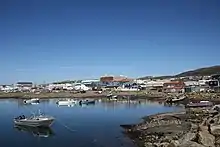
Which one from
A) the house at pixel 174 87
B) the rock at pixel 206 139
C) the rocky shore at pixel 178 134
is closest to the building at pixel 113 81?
the house at pixel 174 87

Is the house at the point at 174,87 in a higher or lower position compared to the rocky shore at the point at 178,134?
higher

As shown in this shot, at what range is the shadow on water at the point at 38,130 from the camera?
37588 mm

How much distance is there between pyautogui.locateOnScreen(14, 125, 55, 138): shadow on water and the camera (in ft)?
123

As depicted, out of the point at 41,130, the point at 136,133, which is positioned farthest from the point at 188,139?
the point at 41,130

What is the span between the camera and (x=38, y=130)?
A: 40.8m

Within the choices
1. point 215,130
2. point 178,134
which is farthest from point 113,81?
point 215,130

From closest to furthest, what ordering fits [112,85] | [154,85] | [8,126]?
[8,126] → [154,85] → [112,85]

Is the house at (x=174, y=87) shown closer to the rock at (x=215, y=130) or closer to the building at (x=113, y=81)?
the building at (x=113, y=81)

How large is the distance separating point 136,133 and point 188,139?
11759 mm

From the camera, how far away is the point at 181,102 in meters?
75.0

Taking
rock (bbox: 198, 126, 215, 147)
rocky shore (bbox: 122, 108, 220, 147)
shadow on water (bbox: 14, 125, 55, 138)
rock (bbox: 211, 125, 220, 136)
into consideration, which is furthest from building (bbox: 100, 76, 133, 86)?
rock (bbox: 198, 126, 215, 147)

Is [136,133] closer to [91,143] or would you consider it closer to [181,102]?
[91,143]

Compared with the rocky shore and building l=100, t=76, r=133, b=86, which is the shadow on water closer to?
the rocky shore

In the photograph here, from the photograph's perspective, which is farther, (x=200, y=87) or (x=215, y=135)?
(x=200, y=87)
